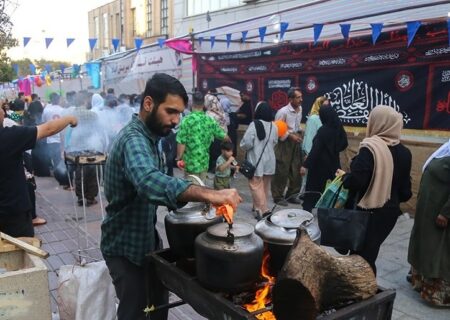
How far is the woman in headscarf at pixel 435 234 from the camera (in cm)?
376

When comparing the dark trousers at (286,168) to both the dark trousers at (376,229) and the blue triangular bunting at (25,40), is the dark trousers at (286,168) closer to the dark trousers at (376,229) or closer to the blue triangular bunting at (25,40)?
the dark trousers at (376,229)

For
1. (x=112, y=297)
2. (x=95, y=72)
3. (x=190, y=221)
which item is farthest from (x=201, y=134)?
(x=95, y=72)

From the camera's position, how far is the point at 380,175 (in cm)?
344

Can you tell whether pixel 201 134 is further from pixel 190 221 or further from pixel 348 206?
pixel 190 221

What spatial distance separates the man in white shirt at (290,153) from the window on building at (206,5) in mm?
6441

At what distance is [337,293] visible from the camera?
1.87m

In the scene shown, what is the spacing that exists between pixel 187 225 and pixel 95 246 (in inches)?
132

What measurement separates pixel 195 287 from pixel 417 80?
228 inches

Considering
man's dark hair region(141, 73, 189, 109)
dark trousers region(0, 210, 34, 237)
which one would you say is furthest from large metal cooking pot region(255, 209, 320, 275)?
dark trousers region(0, 210, 34, 237)

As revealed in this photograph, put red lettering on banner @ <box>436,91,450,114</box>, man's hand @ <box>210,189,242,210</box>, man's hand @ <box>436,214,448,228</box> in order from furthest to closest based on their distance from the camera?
1. red lettering on banner @ <box>436,91,450,114</box>
2. man's hand @ <box>436,214,448,228</box>
3. man's hand @ <box>210,189,242,210</box>

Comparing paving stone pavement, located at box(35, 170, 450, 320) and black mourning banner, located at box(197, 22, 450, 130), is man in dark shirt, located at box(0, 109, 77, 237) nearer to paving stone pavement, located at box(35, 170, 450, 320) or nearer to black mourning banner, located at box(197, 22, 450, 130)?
paving stone pavement, located at box(35, 170, 450, 320)

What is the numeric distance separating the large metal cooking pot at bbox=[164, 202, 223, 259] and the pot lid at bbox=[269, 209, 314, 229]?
0.33 m

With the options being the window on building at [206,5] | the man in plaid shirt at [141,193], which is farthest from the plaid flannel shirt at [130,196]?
the window on building at [206,5]

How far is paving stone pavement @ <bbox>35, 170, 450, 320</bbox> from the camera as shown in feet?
12.3
